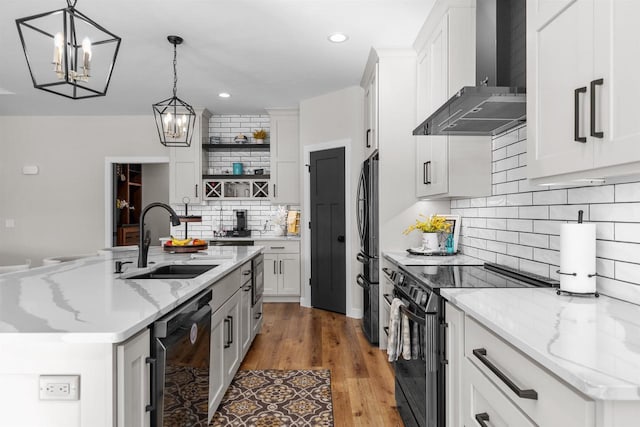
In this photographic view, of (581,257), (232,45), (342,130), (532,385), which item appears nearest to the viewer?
(532,385)

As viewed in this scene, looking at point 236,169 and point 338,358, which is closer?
point 338,358

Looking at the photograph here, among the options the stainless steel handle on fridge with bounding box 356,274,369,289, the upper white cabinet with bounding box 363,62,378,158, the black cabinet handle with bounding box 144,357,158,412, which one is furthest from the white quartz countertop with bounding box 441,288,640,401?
the upper white cabinet with bounding box 363,62,378,158

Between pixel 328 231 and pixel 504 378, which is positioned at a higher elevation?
pixel 328 231

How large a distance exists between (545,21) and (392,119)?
2.19m

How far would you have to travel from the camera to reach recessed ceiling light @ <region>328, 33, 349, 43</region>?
341 centimetres

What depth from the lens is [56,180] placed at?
20.3ft

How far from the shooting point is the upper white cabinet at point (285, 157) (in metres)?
5.75

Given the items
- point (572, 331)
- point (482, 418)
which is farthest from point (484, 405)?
point (572, 331)

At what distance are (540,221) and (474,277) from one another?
434 millimetres

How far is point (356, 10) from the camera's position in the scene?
300 centimetres

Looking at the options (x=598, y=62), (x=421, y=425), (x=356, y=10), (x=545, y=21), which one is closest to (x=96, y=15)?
(x=356, y=10)

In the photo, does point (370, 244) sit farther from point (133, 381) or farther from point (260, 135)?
point (260, 135)

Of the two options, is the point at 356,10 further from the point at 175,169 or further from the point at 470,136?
the point at 175,169

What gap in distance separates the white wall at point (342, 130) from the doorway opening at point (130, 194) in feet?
7.77
